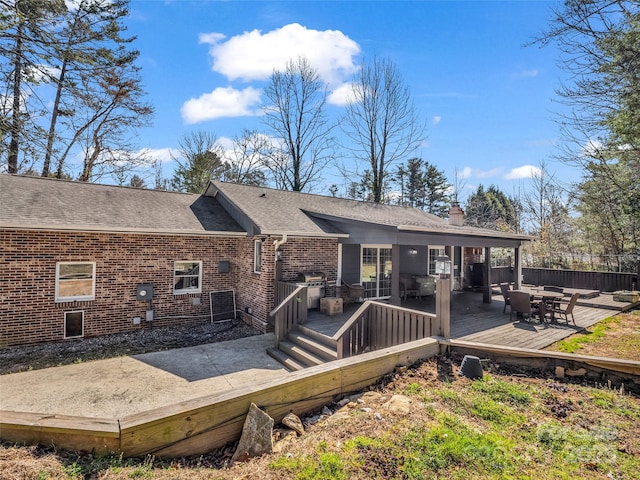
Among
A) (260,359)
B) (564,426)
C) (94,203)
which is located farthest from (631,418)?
(94,203)

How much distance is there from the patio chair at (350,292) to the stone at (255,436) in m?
7.08

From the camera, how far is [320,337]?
6.81m

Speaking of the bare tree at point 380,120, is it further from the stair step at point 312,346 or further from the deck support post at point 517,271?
the stair step at point 312,346

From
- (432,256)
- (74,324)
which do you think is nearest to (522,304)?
(432,256)

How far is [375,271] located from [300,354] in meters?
5.30

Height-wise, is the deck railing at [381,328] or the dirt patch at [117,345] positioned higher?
the deck railing at [381,328]

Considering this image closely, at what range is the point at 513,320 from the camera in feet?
27.6

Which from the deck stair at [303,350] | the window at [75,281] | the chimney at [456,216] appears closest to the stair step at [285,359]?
the deck stair at [303,350]

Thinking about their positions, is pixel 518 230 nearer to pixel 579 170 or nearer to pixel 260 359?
pixel 579 170

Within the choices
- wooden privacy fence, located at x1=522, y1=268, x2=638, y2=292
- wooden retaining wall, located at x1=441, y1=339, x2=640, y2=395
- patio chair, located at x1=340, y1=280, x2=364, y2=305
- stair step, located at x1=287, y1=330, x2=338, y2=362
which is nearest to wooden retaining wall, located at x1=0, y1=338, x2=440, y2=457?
stair step, located at x1=287, y1=330, x2=338, y2=362

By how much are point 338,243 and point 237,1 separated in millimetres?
7602

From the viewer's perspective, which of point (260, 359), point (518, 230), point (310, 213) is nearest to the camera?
point (260, 359)

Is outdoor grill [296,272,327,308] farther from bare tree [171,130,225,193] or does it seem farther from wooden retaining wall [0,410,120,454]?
bare tree [171,130,225,193]

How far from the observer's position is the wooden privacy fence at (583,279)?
43.4ft
